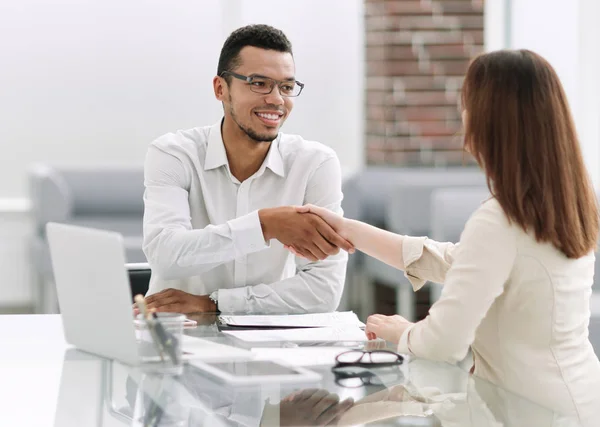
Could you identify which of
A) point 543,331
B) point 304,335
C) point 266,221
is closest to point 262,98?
point 266,221

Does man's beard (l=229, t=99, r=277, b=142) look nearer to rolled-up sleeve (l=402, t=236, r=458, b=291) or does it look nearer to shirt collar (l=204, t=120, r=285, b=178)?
shirt collar (l=204, t=120, r=285, b=178)

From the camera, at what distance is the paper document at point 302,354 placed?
173 centimetres

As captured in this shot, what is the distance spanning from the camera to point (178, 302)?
2262mm

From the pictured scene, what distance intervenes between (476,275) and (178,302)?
2.94 ft

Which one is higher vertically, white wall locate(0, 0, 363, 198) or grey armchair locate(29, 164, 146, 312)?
white wall locate(0, 0, 363, 198)

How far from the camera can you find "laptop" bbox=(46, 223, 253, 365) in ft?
5.39

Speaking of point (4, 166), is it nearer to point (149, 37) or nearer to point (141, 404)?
point (149, 37)

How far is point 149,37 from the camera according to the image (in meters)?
6.01

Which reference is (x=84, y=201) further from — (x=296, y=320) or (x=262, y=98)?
(x=296, y=320)

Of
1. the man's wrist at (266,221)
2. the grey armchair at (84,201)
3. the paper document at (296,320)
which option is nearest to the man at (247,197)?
the man's wrist at (266,221)

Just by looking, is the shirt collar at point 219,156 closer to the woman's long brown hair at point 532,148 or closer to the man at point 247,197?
the man at point 247,197

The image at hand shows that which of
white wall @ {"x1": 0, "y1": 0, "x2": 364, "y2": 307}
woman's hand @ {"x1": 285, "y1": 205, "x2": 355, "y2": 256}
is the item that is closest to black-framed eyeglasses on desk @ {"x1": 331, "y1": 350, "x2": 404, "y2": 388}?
woman's hand @ {"x1": 285, "y1": 205, "x2": 355, "y2": 256}

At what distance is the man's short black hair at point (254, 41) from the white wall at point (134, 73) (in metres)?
3.43

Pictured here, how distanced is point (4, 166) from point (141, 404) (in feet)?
15.3
